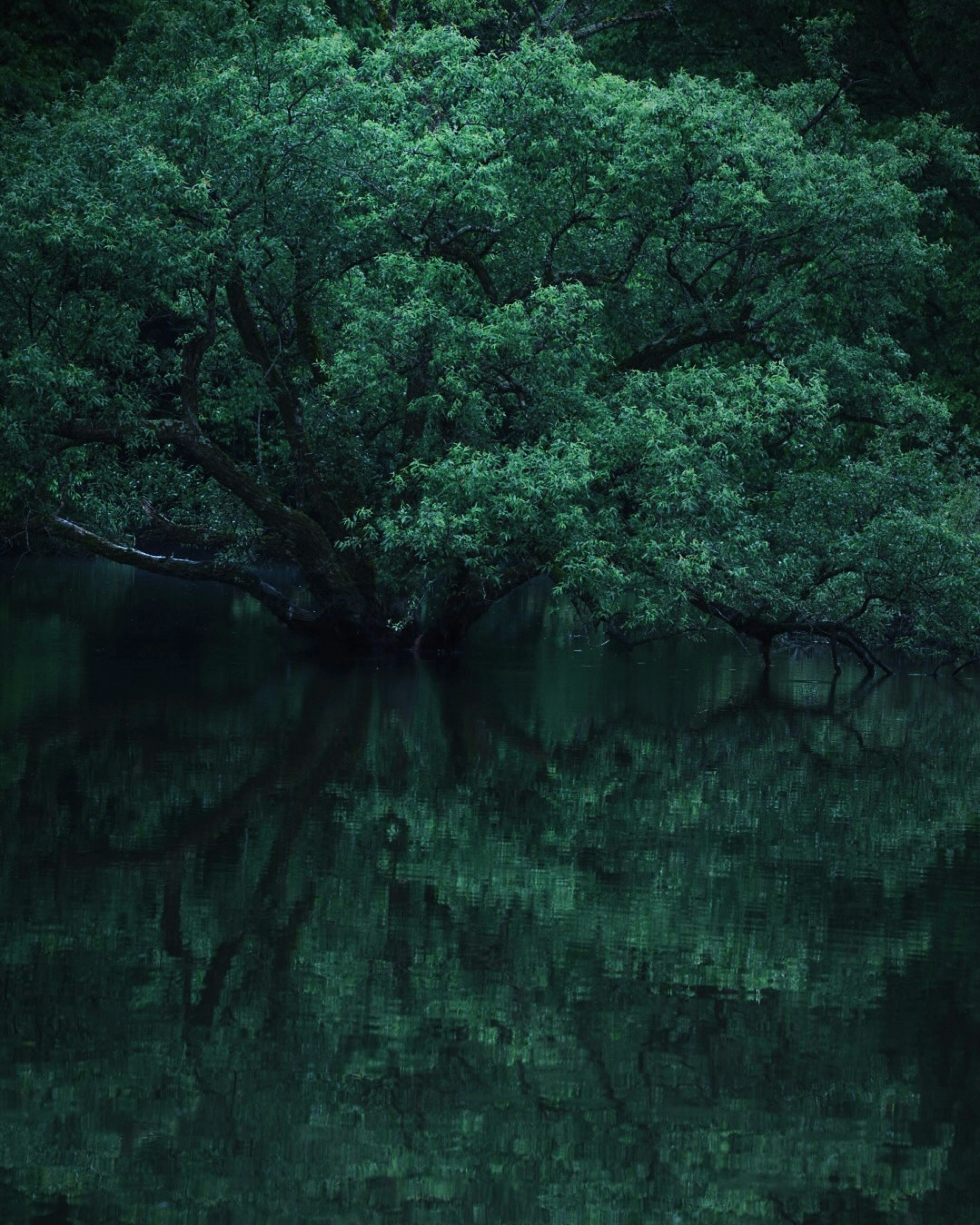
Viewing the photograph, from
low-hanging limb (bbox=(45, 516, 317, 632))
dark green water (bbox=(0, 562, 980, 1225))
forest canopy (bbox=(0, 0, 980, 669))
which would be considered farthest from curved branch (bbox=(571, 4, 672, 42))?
dark green water (bbox=(0, 562, 980, 1225))

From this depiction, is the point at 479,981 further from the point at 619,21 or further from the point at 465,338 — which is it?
the point at 619,21

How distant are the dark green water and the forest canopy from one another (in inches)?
245

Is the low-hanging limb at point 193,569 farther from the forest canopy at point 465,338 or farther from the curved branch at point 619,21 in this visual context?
the curved branch at point 619,21

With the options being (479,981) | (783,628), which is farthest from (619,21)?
(479,981)

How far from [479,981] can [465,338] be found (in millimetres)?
14568

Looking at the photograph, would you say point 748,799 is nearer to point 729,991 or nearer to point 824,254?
point 729,991

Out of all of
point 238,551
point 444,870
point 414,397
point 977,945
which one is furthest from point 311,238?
point 977,945

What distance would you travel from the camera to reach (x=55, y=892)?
795 centimetres

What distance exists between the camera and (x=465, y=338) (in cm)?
2055

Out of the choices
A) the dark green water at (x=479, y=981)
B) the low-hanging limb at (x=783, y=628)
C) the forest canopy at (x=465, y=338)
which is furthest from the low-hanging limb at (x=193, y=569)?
the dark green water at (x=479, y=981)

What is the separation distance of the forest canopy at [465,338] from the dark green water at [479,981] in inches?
245

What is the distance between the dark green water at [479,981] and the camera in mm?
4773

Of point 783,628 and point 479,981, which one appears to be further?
point 783,628

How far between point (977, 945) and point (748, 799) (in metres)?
4.37
